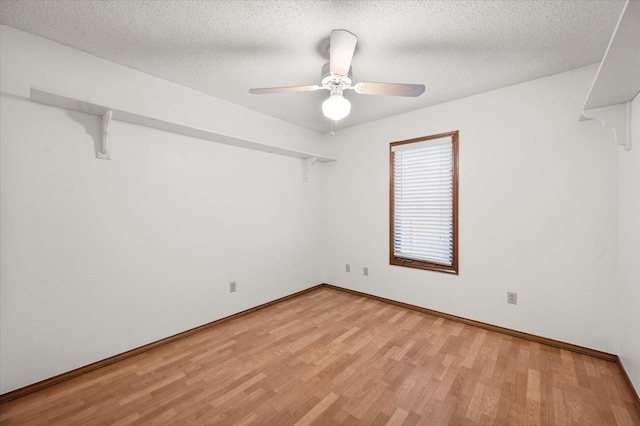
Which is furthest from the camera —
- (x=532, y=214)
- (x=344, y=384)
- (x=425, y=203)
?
(x=425, y=203)

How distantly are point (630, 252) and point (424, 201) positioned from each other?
5.63 feet

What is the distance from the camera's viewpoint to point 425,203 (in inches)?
129

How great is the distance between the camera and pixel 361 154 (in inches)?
151

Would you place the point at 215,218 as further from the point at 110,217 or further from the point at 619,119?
the point at 619,119

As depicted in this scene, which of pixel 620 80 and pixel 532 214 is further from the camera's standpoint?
pixel 532 214

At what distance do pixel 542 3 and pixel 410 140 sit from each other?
5.91 ft

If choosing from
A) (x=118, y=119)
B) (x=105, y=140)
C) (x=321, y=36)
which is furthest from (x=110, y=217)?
(x=321, y=36)

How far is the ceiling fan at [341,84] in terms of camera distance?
1675 millimetres

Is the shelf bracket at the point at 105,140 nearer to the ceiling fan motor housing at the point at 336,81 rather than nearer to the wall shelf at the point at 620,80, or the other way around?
the ceiling fan motor housing at the point at 336,81

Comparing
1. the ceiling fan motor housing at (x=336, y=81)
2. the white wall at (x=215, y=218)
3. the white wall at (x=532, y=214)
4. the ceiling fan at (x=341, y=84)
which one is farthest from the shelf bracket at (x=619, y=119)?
the ceiling fan motor housing at (x=336, y=81)

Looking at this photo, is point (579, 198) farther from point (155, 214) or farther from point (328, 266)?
point (155, 214)

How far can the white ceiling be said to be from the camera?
161cm

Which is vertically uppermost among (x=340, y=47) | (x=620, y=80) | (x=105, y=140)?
(x=340, y=47)

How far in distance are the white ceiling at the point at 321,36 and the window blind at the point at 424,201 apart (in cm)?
85
